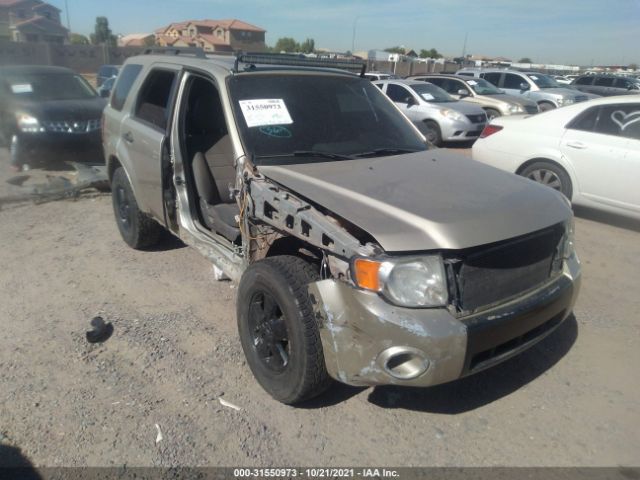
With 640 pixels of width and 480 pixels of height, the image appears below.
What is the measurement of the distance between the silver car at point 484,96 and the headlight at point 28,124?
995 cm

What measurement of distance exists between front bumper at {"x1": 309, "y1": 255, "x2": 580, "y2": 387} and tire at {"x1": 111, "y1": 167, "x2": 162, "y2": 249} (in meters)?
2.82

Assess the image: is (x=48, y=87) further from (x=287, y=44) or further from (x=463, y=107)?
(x=287, y=44)

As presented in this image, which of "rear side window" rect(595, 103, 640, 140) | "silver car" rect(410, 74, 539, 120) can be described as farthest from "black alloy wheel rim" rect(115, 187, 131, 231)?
"silver car" rect(410, 74, 539, 120)

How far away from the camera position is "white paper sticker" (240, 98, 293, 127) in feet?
10.8

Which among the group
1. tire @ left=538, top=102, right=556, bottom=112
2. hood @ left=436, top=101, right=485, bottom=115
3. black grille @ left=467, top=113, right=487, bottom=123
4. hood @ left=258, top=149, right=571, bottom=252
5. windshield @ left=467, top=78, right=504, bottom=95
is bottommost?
black grille @ left=467, top=113, right=487, bottom=123

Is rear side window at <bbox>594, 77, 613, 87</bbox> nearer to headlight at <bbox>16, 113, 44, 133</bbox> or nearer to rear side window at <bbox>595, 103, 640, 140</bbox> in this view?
rear side window at <bbox>595, 103, 640, 140</bbox>

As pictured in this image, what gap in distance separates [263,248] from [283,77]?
53.5 inches

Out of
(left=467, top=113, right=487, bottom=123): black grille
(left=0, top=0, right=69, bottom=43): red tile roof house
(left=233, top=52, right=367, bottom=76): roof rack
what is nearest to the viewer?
(left=233, top=52, right=367, bottom=76): roof rack

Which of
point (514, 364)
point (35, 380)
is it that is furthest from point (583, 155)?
point (35, 380)

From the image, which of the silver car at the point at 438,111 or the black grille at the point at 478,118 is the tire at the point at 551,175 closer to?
the silver car at the point at 438,111

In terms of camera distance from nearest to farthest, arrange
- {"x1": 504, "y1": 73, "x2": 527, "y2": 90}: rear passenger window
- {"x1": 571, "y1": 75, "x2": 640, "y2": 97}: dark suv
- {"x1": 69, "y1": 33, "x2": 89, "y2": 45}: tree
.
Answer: {"x1": 504, "y1": 73, "x2": 527, "y2": 90}: rear passenger window < {"x1": 571, "y1": 75, "x2": 640, "y2": 97}: dark suv < {"x1": 69, "y1": 33, "x2": 89, "y2": 45}: tree

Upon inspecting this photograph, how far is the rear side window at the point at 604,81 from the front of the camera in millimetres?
19391

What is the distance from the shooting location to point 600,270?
4676mm

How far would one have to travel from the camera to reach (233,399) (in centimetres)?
287
